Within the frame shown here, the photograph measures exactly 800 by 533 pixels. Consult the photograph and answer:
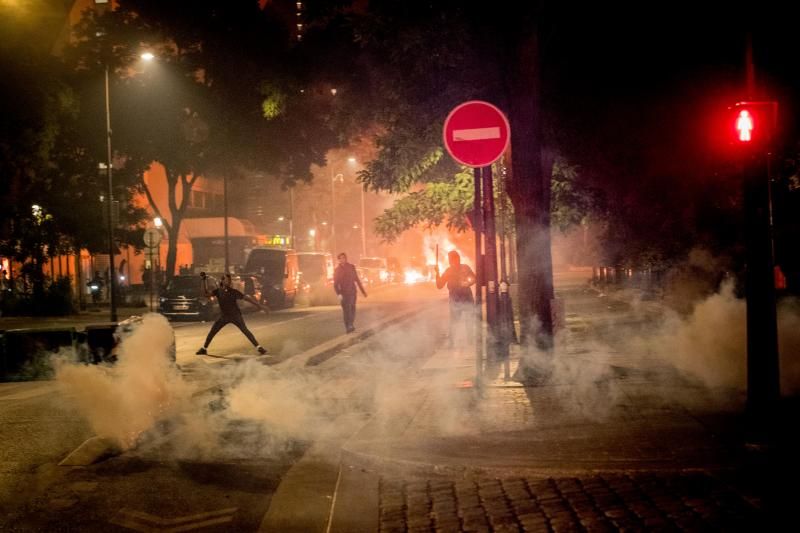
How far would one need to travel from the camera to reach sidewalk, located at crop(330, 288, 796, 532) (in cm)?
496

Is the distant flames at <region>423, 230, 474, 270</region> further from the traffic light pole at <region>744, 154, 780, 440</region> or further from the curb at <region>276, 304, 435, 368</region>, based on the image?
the traffic light pole at <region>744, 154, 780, 440</region>

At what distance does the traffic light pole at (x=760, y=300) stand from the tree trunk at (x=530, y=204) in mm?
4052

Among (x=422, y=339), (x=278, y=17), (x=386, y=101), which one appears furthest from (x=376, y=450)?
(x=278, y=17)

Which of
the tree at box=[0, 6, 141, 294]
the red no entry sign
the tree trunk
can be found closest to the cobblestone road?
the red no entry sign

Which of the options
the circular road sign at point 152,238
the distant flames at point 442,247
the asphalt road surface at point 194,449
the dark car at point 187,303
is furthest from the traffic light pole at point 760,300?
the distant flames at point 442,247

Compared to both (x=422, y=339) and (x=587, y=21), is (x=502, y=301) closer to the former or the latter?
(x=587, y=21)

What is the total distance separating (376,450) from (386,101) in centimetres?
996

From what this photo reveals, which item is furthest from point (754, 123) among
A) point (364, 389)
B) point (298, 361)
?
point (298, 361)

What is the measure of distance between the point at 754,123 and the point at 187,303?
78.1 ft

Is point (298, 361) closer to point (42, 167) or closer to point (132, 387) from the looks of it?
point (132, 387)

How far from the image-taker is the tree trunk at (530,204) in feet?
33.6

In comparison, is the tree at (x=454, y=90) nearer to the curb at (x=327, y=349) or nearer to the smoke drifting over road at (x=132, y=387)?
the curb at (x=327, y=349)

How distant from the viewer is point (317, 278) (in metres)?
38.0

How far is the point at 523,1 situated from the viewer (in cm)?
977
